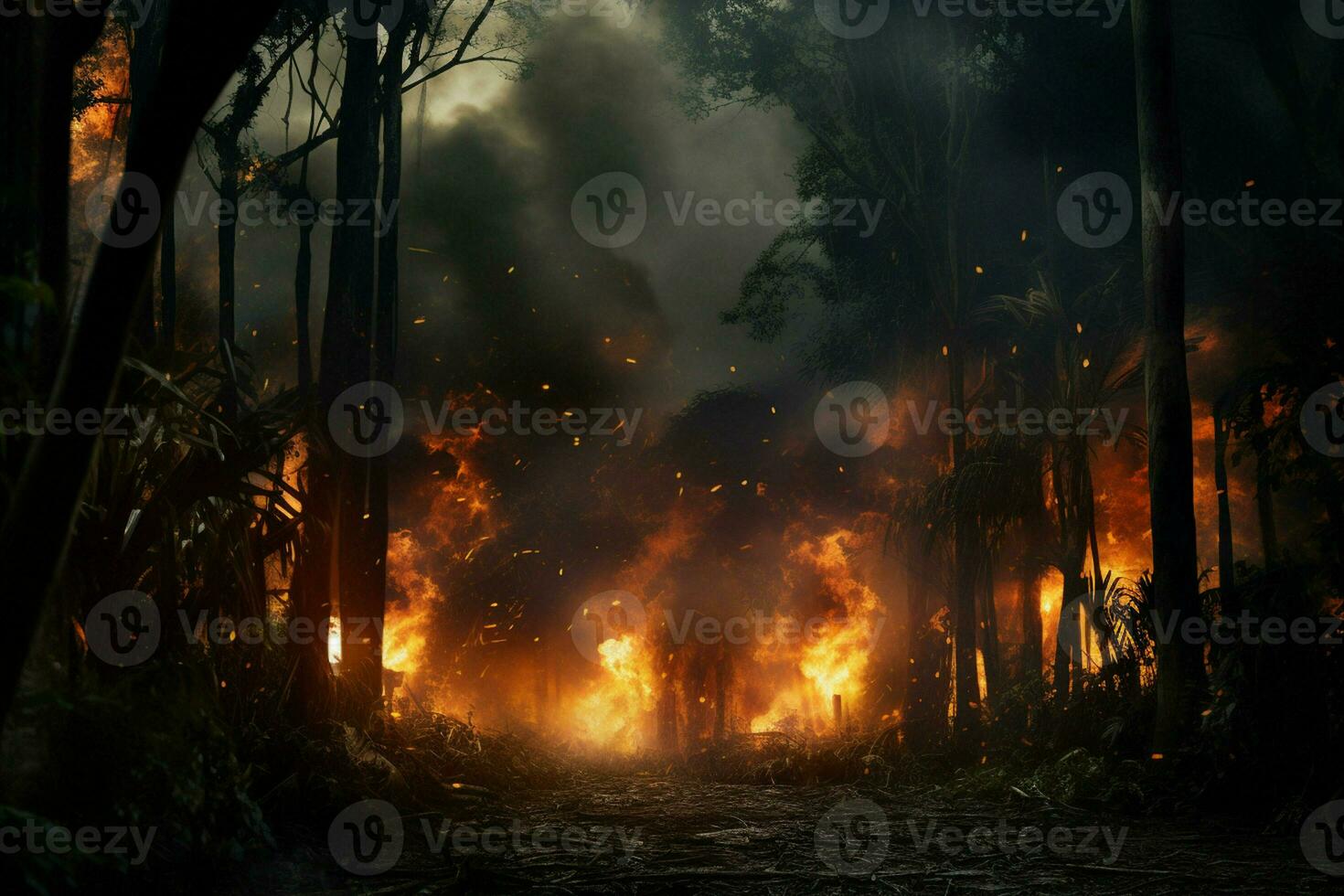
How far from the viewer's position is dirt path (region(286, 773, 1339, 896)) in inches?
233

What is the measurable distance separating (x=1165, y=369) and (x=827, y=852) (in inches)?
221

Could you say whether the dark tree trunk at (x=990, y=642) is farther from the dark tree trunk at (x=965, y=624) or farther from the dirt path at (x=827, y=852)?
the dirt path at (x=827, y=852)

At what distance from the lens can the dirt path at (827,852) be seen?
5.91m

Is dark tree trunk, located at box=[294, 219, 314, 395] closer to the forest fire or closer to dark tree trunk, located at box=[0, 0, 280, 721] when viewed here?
the forest fire

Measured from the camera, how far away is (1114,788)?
8.66 m

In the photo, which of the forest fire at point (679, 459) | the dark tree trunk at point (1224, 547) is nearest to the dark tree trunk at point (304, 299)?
the forest fire at point (679, 459)

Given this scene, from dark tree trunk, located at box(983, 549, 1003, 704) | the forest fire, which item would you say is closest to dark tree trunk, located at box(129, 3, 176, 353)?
the forest fire

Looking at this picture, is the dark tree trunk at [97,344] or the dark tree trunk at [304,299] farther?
the dark tree trunk at [304,299]

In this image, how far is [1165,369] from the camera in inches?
378

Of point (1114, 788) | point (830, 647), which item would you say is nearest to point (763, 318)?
point (830, 647)

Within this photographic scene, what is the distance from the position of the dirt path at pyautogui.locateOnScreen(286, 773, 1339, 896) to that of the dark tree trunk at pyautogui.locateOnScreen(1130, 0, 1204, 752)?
173 centimetres

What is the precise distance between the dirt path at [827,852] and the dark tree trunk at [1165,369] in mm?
1727

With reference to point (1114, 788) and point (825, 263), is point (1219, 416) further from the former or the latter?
point (825, 263)

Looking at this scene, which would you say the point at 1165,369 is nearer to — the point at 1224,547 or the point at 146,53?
the point at 1224,547
